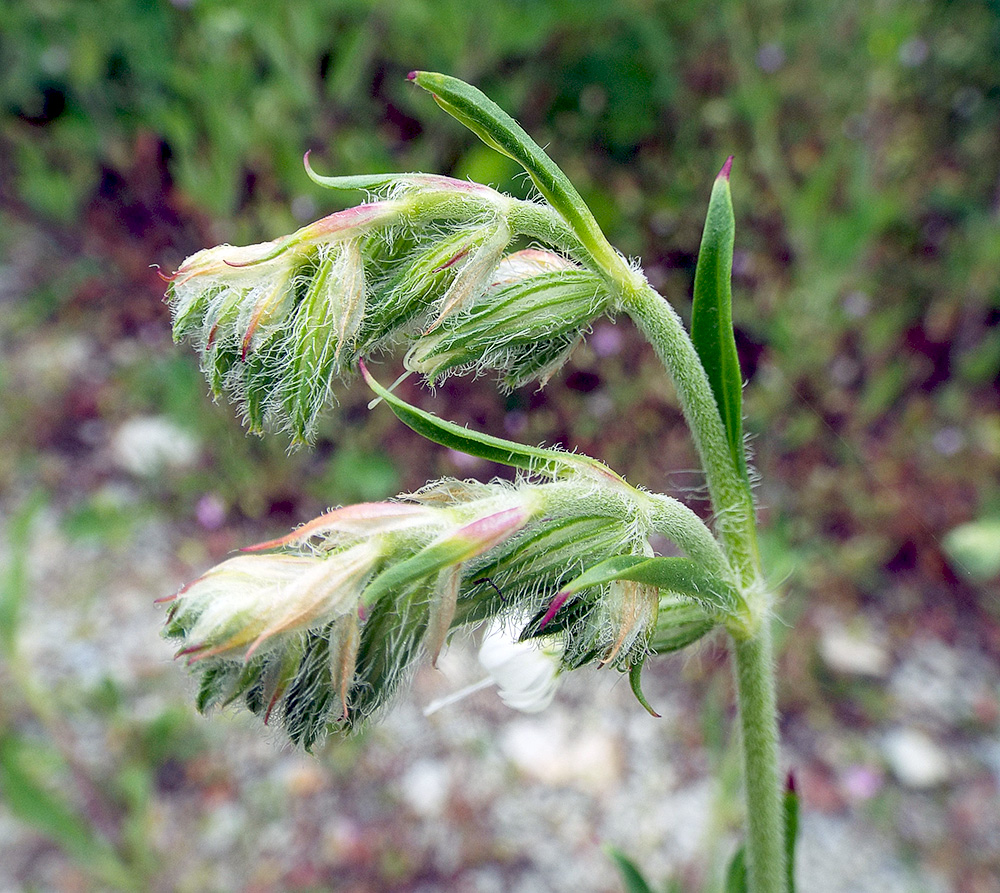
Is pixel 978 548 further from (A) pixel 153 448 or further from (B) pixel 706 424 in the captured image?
(A) pixel 153 448

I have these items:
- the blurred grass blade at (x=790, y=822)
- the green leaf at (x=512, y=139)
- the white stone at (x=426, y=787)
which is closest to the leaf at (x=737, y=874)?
the blurred grass blade at (x=790, y=822)

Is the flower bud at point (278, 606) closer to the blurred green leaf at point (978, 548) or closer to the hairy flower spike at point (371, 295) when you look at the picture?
the hairy flower spike at point (371, 295)

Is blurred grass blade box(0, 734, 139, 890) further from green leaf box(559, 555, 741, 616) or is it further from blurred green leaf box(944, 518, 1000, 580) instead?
blurred green leaf box(944, 518, 1000, 580)

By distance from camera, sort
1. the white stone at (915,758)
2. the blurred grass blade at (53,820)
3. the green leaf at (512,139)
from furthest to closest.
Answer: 1. the white stone at (915,758)
2. the blurred grass blade at (53,820)
3. the green leaf at (512,139)

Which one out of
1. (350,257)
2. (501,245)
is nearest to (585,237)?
(501,245)

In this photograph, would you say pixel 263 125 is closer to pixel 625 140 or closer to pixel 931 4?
pixel 625 140

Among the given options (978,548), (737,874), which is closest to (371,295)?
(737,874)

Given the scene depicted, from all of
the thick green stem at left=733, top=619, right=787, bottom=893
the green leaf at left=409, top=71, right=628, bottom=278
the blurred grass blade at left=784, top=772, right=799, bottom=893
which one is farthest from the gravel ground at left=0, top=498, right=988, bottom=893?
the green leaf at left=409, top=71, right=628, bottom=278
